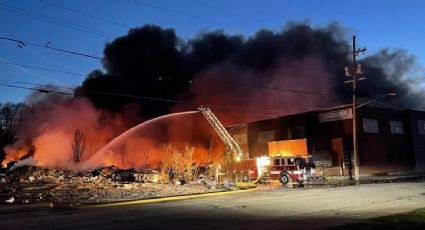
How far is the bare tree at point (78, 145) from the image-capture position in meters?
43.3

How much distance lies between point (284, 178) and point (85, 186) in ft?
40.6

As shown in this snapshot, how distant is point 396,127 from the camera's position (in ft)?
147

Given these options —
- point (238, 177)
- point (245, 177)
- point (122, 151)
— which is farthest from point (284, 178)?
point (122, 151)

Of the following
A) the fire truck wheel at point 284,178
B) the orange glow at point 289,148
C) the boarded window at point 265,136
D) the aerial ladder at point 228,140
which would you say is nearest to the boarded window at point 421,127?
the boarded window at point 265,136

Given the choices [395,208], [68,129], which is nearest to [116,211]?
[395,208]

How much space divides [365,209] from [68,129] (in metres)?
37.3

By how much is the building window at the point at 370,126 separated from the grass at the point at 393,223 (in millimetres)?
30852

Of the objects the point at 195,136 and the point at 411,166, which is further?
the point at 195,136

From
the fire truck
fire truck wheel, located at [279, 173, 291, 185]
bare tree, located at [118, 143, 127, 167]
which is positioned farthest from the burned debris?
bare tree, located at [118, 143, 127, 167]

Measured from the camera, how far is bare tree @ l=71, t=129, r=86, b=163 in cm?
4331

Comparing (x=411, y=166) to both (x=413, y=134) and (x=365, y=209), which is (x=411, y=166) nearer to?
(x=413, y=134)

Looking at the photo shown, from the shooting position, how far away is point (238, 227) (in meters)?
10.6

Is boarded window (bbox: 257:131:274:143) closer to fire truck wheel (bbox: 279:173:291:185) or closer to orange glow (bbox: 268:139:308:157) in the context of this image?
orange glow (bbox: 268:139:308:157)

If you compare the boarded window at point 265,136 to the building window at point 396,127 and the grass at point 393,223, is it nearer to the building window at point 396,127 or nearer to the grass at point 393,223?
the building window at point 396,127
